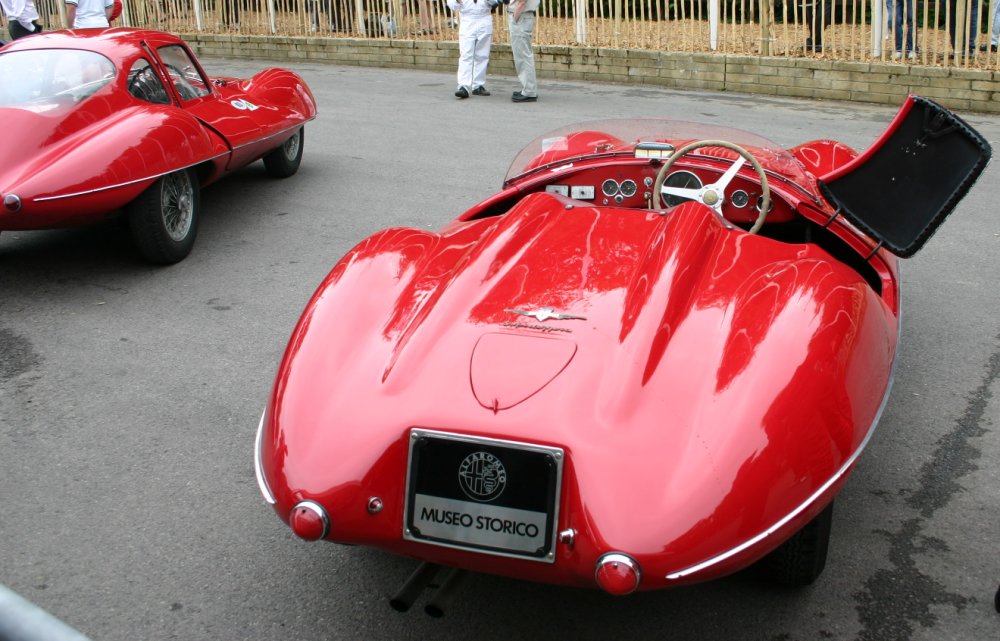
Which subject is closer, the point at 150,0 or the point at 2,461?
the point at 2,461

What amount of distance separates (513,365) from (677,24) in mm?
11458

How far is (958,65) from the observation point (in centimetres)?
1159

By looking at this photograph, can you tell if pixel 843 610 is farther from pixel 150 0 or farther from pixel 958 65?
pixel 150 0

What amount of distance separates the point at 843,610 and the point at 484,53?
10657 millimetres

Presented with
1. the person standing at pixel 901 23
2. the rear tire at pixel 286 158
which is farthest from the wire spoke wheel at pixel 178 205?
the person standing at pixel 901 23

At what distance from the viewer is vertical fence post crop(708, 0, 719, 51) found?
1313cm

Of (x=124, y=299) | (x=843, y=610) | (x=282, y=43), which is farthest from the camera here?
(x=282, y=43)

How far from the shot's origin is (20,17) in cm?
1075

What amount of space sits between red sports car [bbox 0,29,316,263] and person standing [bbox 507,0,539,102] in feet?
16.9

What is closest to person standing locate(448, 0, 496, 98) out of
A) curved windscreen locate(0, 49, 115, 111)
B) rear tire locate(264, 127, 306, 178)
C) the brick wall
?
the brick wall

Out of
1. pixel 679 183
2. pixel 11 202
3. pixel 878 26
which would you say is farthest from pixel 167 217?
pixel 878 26

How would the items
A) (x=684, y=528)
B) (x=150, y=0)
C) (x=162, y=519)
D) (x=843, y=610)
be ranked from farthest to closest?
(x=150, y=0)
(x=162, y=519)
(x=843, y=610)
(x=684, y=528)

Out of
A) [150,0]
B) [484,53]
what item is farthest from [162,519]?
[150,0]

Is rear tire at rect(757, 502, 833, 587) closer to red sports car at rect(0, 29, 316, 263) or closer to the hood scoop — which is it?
the hood scoop
